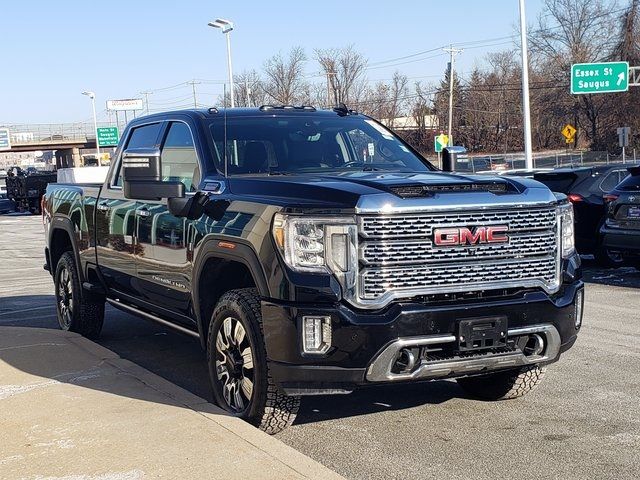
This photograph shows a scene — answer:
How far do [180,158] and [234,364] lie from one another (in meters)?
1.84

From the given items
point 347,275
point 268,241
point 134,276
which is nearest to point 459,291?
point 347,275

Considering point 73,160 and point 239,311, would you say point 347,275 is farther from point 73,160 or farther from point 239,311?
point 73,160

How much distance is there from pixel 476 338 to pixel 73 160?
9314 cm

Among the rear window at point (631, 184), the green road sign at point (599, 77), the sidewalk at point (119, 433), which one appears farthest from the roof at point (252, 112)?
the green road sign at point (599, 77)

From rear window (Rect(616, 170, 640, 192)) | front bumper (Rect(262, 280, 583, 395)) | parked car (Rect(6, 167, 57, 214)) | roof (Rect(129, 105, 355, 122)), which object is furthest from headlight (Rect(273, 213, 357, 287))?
parked car (Rect(6, 167, 57, 214))

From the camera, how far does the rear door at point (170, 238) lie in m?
6.16

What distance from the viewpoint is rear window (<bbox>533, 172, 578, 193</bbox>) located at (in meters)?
14.6

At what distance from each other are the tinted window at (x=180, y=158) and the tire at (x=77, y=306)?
208 centimetres

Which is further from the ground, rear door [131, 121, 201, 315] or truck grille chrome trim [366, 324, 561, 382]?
rear door [131, 121, 201, 315]

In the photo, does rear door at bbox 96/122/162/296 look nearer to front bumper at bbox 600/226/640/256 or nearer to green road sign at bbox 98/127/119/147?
front bumper at bbox 600/226/640/256

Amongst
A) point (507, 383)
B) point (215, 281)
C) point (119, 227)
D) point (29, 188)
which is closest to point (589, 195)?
point (507, 383)

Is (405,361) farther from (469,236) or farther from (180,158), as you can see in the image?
(180,158)

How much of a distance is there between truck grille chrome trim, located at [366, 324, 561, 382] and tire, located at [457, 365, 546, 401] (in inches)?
27.2

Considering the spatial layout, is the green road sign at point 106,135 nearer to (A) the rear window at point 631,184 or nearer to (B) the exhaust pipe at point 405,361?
(A) the rear window at point 631,184
